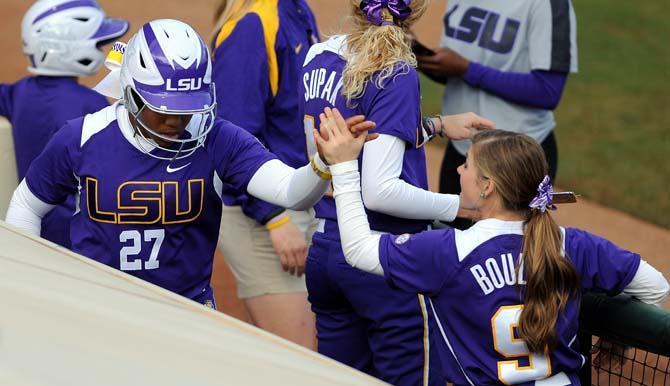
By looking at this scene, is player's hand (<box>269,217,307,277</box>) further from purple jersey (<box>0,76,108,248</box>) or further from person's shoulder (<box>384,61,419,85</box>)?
person's shoulder (<box>384,61,419,85</box>)

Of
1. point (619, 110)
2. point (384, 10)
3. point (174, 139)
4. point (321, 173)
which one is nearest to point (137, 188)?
point (174, 139)

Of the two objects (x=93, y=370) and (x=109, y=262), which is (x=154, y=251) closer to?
(x=109, y=262)

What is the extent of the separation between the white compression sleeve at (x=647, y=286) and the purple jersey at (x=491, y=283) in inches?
1.3

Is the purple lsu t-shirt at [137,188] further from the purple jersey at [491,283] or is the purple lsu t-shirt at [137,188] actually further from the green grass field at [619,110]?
the green grass field at [619,110]

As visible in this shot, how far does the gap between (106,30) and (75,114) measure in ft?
1.60

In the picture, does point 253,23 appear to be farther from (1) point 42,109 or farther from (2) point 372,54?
(2) point 372,54

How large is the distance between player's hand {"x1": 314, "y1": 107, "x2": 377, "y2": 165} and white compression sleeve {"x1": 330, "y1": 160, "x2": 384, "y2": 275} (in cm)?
3

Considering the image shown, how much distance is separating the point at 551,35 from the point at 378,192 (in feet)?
6.30

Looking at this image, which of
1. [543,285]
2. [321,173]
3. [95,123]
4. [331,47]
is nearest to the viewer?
[543,285]

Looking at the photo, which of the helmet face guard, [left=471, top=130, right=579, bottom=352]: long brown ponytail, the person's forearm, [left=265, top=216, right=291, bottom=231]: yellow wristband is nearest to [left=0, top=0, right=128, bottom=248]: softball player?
[left=265, top=216, right=291, bottom=231]: yellow wristband

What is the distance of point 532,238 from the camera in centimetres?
298

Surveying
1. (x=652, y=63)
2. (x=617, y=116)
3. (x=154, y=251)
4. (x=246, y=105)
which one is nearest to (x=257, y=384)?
(x=154, y=251)

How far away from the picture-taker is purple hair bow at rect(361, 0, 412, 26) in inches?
137

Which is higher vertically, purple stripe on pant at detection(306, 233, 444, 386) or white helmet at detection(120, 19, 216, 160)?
white helmet at detection(120, 19, 216, 160)
